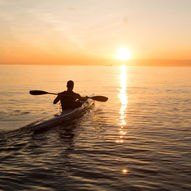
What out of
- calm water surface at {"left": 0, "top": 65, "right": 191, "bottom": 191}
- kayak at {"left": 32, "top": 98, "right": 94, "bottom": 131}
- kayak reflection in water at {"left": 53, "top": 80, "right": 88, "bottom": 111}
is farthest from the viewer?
kayak reflection in water at {"left": 53, "top": 80, "right": 88, "bottom": 111}

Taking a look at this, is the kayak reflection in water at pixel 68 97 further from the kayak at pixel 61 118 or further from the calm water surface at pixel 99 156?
the calm water surface at pixel 99 156

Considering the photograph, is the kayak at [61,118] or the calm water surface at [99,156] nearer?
the calm water surface at [99,156]

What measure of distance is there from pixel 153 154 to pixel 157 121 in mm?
5969

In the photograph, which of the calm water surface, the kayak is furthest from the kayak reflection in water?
the calm water surface

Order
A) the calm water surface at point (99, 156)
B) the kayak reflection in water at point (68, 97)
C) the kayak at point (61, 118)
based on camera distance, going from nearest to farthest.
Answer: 1. the calm water surface at point (99, 156)
2. the kayak at point (61, 118)
3. the kayak reflection in water at point (68, 97)

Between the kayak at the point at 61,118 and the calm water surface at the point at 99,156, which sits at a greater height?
the kayak at the point at 61,118

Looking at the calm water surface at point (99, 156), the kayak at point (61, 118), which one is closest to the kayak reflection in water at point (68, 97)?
the kayak at point (61, 118)

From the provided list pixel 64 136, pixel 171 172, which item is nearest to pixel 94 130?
pixel 64 136

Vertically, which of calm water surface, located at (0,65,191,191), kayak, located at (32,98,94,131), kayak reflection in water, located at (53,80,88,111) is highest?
kayak reflection in water, located at (53,80,88,111)

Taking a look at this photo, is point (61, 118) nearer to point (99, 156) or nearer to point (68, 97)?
point (68, 97)

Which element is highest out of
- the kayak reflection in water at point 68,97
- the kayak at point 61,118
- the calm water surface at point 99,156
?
the kayak reflection in water at point 68,97

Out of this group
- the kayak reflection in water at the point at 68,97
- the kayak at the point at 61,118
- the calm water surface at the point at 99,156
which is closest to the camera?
the calm water surface at the point at 99,156

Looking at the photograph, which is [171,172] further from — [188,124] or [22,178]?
[188,124]

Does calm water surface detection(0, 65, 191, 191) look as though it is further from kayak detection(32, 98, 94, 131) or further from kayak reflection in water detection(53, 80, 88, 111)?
kayak reflection in water detection(53, 80, 88, 111)
